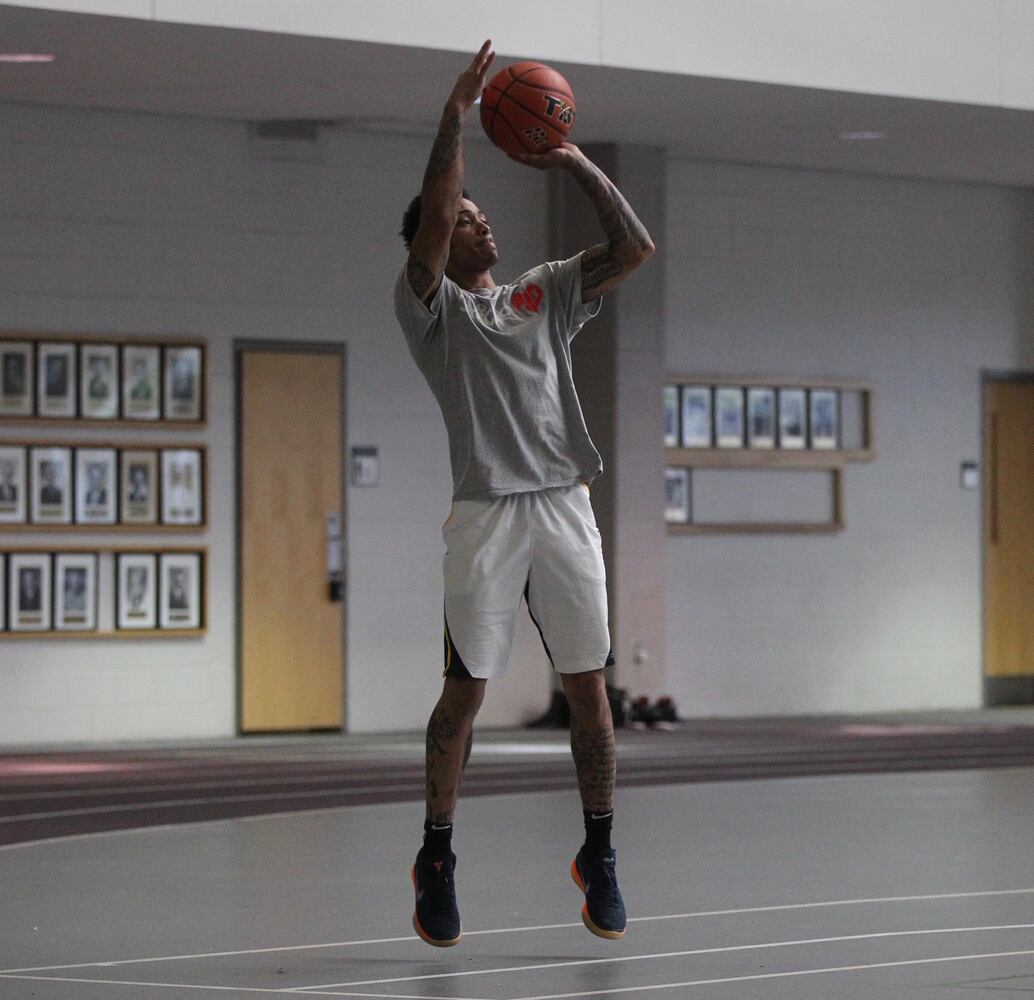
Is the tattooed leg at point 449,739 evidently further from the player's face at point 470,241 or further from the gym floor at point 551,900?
the player's face at point 470,241

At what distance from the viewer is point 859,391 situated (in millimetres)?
11273

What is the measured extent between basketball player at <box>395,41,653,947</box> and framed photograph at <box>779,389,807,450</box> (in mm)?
7328

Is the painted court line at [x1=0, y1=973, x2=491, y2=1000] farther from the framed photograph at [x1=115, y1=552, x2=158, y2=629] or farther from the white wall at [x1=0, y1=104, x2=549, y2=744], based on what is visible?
the framed photograph at [x1=115, y1=552, x2=158, y2=629]

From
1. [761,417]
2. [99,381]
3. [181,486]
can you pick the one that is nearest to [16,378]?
[99,381]

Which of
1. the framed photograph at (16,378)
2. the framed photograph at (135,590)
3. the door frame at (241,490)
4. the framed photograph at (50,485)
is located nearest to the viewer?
the framed photograph at (16,378)

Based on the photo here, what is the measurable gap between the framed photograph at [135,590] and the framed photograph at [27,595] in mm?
342

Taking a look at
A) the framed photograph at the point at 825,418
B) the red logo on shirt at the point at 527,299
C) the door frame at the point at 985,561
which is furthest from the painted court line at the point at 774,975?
the door frame at the point at 985,561

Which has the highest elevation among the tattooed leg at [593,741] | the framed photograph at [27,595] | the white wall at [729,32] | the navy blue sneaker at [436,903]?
the white wall at [729,32]

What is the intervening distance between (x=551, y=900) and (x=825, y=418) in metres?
7.05

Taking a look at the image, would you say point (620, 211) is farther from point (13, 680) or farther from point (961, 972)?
point (13, 680)

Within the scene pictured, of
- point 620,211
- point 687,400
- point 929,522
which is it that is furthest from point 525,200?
point 620,211

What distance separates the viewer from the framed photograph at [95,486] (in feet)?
30.4

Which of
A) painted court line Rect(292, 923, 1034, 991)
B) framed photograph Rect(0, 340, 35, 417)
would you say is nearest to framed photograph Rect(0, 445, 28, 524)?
framed photograph Rect(0, 340, 35, 417)

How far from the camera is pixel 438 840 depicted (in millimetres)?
3658
